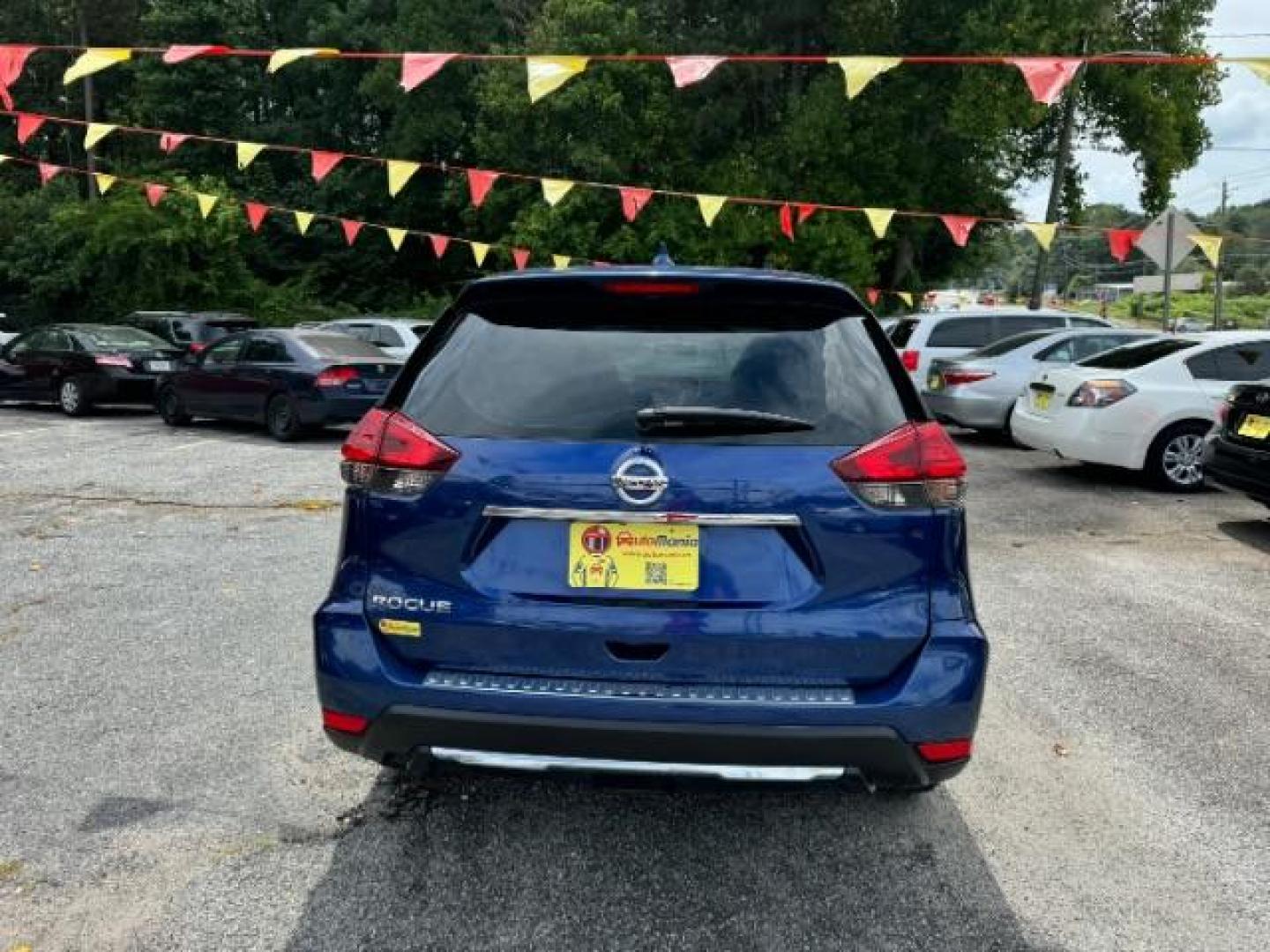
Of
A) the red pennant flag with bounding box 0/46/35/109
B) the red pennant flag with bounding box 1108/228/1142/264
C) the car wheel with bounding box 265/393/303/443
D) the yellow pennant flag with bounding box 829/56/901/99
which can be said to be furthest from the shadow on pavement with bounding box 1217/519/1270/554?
the red pennant flag with bounding box 0/46/35/109

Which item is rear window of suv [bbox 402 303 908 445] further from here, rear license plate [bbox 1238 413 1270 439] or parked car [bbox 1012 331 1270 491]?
parked car [bbox 1012 331 1270 491]

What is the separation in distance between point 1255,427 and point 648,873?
257 inches

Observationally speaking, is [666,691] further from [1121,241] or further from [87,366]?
[1121,241]

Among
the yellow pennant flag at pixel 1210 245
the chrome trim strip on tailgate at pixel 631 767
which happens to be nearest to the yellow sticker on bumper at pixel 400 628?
the chrome trim strip on tailgate at pixel 631 767

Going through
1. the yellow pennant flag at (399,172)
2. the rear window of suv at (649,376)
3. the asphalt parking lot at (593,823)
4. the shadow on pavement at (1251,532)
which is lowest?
the shadow on pavement at (1251,532)

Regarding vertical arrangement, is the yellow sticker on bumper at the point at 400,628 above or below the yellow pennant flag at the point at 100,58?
below

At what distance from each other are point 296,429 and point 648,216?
55.9ft

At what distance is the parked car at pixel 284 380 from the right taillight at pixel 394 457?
948 cm

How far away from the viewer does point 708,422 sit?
2604mm

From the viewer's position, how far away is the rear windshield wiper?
2602 millimetres

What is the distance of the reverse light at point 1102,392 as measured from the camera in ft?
30.5

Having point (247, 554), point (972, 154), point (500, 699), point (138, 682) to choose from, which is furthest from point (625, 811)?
point (972, 154)

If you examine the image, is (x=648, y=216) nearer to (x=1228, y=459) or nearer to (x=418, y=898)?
(x=1228, y=459)

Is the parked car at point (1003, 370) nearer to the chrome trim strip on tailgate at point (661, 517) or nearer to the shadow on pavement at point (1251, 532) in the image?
the shadow on pavement at point (1251, 532)
